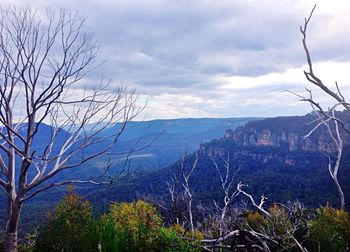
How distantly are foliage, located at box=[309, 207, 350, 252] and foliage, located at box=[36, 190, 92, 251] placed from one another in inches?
92.5

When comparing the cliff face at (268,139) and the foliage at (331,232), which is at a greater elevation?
the foliage at (331,232)

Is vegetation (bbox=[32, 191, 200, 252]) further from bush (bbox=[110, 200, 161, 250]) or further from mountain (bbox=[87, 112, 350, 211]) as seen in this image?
mountain (bbox=[87, 112, 350, 211])

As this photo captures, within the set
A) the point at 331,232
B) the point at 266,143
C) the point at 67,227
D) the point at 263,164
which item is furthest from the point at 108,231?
the point at 266,143

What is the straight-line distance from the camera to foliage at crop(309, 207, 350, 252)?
3980 mm

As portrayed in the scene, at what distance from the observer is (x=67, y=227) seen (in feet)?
13.3

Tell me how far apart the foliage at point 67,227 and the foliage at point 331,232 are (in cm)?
235

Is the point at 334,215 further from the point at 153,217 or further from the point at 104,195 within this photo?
the point at 104,195

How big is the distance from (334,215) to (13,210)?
4001 millimetres

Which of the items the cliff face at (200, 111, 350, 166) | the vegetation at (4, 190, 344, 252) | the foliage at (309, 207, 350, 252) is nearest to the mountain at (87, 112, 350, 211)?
the cliff face at (200, 111, 350, 166)

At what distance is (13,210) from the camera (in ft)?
17.5

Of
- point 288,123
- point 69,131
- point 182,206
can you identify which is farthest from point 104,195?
point 69,131

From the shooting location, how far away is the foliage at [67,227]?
3965 millimetres

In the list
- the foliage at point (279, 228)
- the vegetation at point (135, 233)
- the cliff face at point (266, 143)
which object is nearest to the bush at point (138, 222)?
the vegetation at point (135, 233)

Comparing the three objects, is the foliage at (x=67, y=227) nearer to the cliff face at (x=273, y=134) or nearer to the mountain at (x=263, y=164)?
the mountain at (x=263, y=164)
